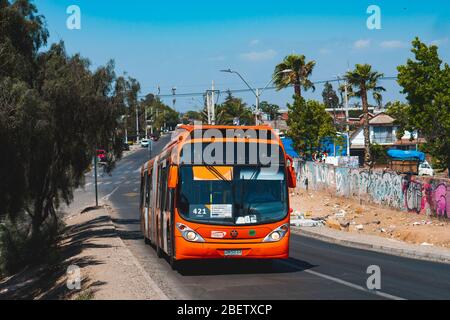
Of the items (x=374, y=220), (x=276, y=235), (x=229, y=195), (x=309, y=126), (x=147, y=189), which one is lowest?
(x=374, y=220)

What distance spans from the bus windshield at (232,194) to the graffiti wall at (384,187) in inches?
743

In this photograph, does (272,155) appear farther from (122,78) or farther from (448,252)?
(122,78)

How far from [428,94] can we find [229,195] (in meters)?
24.3

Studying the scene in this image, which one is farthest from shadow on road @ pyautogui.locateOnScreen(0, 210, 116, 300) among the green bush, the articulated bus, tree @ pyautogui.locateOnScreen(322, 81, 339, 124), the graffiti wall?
tree @ pyautogui.locateOnScreen(322, 81, 339, 124)

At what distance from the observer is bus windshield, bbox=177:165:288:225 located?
15.2m

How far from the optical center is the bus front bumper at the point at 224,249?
49.5 feet

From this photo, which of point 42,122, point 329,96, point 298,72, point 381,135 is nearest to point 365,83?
point 298,72

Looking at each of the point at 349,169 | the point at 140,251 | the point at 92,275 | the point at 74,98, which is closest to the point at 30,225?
the point at 74,98

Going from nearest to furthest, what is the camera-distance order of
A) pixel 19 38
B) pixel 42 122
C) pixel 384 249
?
pixel 384 249 → pixel 42 122 → pixel 19 38

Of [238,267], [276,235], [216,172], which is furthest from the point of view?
[238,267]

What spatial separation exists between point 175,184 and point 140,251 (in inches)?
347

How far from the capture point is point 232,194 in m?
15.3

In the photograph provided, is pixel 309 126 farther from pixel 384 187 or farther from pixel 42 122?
pixel 42 122

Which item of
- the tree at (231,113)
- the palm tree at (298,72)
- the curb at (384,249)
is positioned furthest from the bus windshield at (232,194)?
the tree at (231,113)
